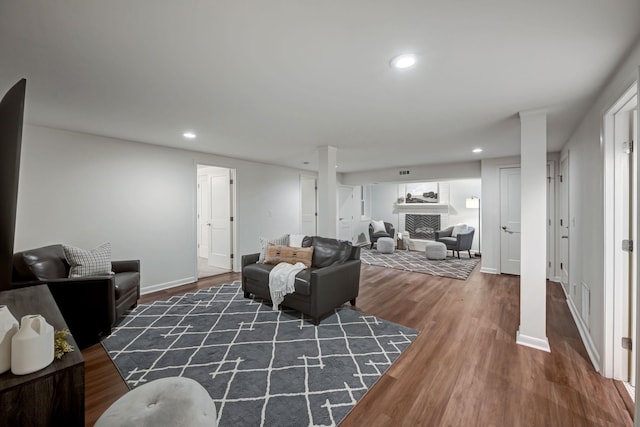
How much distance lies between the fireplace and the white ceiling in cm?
544

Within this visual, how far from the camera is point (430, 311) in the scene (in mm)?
3359

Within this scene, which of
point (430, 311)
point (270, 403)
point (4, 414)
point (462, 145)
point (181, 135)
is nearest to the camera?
point (4, 414)

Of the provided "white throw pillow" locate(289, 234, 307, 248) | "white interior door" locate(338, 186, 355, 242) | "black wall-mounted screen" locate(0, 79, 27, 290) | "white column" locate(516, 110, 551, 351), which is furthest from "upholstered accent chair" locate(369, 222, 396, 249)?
"black wall-mounted screen" locate(0, 79, 27, 290)

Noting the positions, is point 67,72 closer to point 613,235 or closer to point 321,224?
point 321,224

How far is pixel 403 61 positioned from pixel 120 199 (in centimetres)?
412

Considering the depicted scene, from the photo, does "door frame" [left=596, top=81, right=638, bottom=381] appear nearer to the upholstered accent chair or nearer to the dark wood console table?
the dark wood console table

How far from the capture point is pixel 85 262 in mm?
2959

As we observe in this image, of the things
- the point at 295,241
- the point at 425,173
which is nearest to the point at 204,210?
the point at 295,241

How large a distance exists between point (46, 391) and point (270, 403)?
1243 mm

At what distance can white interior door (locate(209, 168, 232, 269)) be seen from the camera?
18.0ft

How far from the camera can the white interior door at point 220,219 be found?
18.0 feet

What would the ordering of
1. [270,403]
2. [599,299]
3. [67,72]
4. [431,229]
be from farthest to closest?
1. [431,229]
2. [599,299]
3. [67,72]
4. [270,403]

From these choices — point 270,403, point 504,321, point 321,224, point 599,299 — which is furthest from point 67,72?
point 504,321

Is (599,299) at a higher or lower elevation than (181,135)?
lower
